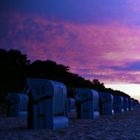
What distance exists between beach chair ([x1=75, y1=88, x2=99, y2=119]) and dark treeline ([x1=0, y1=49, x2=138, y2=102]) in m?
20.1

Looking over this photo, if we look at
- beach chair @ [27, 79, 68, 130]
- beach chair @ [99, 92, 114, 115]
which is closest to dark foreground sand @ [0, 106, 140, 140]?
beach chair @ [27, 79, 68, 130]

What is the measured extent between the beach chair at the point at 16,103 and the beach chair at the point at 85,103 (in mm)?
4945

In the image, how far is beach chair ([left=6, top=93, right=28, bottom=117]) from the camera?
32.7 meters

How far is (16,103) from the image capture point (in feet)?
108

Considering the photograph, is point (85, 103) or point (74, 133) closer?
point (74, 133)

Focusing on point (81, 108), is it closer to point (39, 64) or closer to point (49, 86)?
point (49, 86)

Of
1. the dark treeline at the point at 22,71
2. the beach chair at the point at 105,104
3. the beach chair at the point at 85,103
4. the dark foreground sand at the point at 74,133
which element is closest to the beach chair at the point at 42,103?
the dark foreground sand at the point at 74,133

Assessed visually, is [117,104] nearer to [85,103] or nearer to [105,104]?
[105,104]

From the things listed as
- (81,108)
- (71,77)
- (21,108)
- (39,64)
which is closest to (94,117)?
(81,108)

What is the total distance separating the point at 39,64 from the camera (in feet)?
281

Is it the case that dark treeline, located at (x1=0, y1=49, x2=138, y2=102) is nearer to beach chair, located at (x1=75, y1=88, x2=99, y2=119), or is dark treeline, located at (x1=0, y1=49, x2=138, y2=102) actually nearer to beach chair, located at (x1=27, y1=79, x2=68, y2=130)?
beach chair, located at (x1=75, y1=88, x2=99, y2=119)

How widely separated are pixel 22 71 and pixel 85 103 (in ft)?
144

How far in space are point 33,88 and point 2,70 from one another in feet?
158

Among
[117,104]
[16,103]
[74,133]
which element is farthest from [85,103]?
[117,104]
